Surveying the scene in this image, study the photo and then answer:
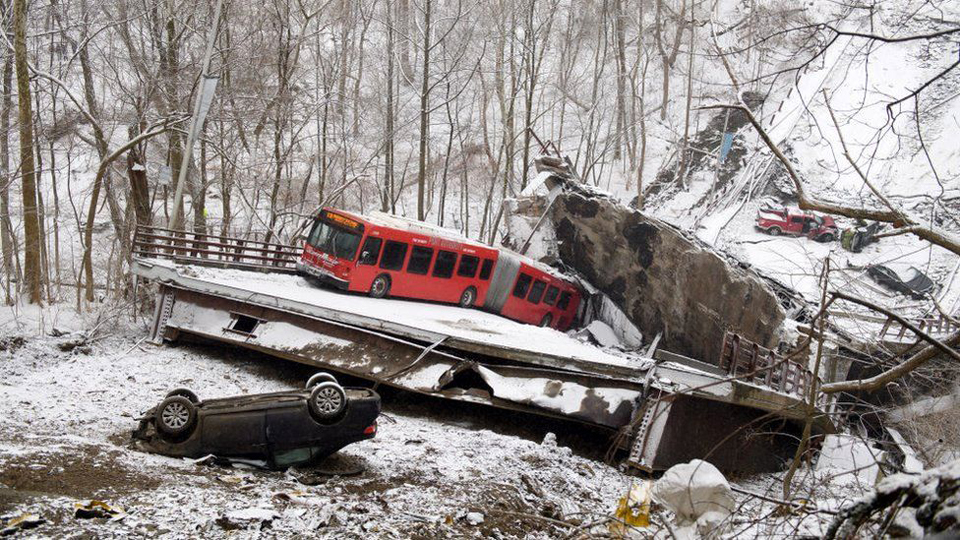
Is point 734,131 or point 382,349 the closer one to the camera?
point 382,349

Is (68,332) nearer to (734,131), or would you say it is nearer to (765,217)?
(765,217)

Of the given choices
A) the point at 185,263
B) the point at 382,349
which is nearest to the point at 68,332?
the point at 185,263

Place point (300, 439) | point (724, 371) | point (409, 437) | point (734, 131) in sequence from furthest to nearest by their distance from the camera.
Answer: point (734, 131) → point (724, 371) → point (409, 437) → point (300, 439)

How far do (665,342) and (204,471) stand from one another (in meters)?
17.7

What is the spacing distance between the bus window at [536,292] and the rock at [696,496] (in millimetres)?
17926

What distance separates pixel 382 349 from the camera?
42.9 ft

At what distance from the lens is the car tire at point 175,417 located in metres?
8.45

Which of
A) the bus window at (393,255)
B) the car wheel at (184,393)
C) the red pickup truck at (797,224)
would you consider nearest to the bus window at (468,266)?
the bus window at (393,255)

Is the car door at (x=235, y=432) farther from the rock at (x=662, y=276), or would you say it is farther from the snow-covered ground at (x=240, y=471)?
the rock at (x=662, y=276)

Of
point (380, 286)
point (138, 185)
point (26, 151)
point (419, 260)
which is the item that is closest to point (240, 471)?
point (380, 286)

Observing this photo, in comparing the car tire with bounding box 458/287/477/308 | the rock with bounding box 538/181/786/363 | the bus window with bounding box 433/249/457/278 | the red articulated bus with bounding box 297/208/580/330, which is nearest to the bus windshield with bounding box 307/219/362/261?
the red articulated bus with bounding box 297/208/580/330

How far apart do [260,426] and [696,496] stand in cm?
506

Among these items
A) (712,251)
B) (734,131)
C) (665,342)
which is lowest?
(665,342)

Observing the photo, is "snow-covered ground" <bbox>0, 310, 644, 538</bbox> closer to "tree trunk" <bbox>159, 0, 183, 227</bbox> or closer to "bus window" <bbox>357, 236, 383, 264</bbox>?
"bus window" <bbox>357, 236, 383, 264</bbox>
